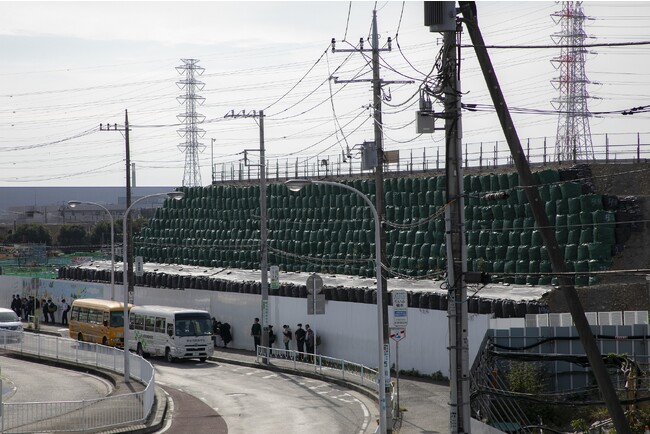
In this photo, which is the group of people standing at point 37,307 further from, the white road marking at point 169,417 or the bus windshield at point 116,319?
the white road marking at point 169,417

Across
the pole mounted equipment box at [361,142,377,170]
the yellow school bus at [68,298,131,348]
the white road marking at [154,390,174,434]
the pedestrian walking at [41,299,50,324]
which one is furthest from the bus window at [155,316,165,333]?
the pedestrian walking at [41,299,50,324]

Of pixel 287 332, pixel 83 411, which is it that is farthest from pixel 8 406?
pixel 287 332

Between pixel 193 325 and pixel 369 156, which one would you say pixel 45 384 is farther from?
pixel 369 156

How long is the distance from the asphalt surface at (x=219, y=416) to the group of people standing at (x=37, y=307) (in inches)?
1062

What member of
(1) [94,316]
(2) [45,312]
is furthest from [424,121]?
(2) [45,312]

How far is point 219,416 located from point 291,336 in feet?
45.2

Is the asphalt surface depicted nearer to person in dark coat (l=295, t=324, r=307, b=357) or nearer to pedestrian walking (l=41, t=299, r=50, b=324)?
person in dark coat (l=295, t=324, r=307, b=357)

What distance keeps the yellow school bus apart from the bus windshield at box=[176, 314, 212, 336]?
4810 mm

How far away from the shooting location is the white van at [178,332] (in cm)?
4078

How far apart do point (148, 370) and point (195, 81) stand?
7200 centimetres

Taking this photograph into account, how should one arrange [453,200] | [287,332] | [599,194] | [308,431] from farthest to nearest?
[287,332], [599,194], [308,431], [453,200]

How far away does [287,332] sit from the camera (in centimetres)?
4181

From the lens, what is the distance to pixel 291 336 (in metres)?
42.3

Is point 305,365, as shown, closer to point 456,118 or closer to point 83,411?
point 83,411
